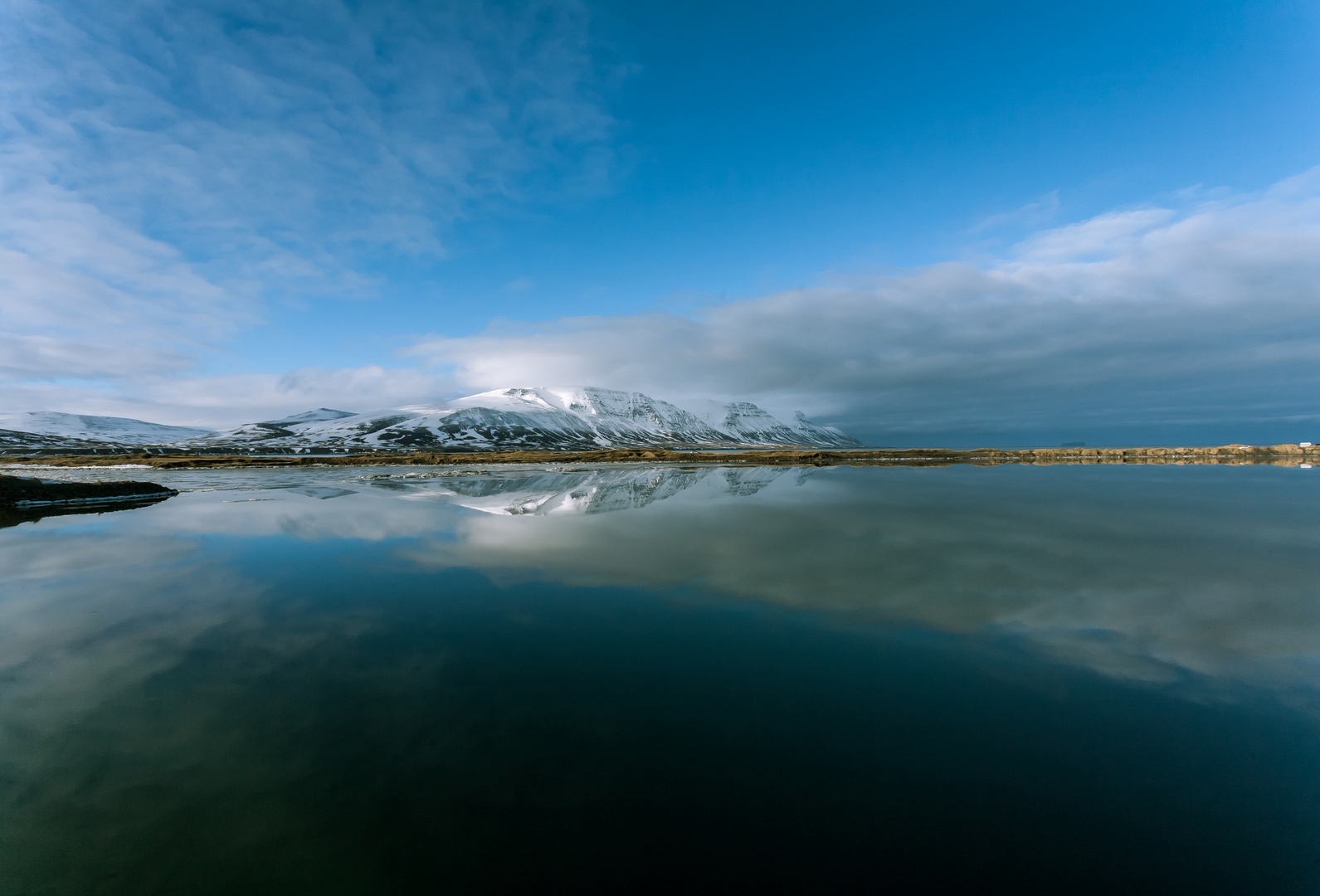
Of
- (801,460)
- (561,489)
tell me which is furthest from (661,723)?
(801,460)

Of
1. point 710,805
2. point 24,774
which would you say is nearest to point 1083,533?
point 710,805

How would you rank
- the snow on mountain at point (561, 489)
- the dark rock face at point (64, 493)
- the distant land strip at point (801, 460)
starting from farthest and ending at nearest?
the distant land strip at point (801, 460) < the dark rock face at point (64, 493) < the snow on mountain at point (561, 489)

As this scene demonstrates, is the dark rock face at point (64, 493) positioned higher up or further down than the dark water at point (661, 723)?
higher up

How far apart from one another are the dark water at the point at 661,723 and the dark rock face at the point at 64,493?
56.4ft

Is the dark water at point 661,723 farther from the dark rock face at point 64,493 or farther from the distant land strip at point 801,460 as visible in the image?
the distant land strip at point 801,460

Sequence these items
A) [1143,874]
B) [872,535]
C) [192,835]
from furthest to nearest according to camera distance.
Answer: [872,535], [192,835], [1143,874]

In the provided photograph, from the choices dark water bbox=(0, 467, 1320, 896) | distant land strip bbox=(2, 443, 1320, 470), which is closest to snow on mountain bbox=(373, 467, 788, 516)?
dark water bbox=(0, 467, 1320, 896)

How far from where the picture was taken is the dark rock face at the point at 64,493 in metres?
24.2

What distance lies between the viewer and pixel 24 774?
4.85 m

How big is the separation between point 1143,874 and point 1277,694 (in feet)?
15.1

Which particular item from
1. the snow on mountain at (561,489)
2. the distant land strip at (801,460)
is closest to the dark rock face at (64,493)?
the snow on mountain at (561,489)

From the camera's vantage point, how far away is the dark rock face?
79.4 feet

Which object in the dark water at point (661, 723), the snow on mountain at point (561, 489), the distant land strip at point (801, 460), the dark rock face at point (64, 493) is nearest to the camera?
the dark water at point (661, 723)

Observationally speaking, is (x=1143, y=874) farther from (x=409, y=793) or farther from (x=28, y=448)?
(x=28, y=448)
